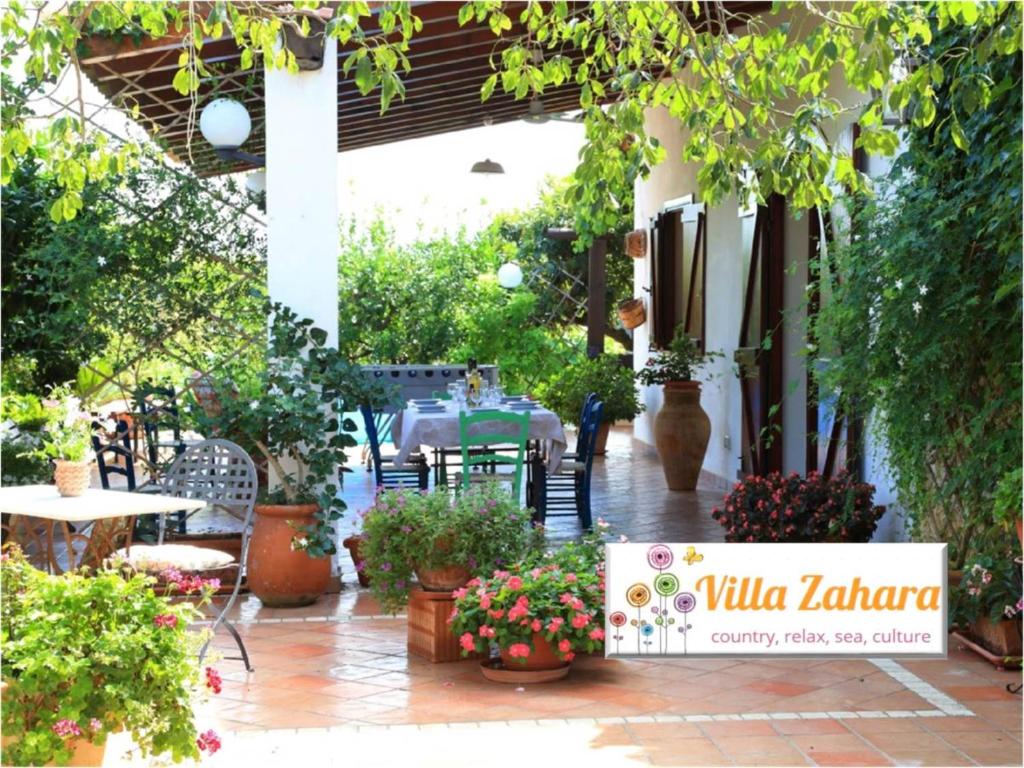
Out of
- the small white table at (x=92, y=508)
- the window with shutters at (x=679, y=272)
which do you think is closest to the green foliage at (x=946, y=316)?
the small white table at (x=92, y=508)

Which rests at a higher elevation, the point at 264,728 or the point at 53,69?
the point at 53,69

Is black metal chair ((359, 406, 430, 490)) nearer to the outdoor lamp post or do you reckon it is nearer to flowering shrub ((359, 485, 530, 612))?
the outdoor lamp post

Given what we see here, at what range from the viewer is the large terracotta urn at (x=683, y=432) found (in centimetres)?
1066

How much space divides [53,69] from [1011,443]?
12.5ft

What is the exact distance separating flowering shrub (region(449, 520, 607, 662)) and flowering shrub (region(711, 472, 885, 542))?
6.39ft

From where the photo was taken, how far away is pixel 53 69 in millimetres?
3996

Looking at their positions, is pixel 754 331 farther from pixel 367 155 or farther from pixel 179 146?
pixel 367 155

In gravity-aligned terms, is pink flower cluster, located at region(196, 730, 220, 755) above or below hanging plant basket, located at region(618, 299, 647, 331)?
below

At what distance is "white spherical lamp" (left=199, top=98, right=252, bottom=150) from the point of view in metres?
6.95

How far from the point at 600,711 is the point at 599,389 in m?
8.52

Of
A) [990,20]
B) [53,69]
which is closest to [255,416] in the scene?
[53,69]

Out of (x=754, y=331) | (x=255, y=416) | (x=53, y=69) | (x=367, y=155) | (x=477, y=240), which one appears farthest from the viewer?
(x=367, y=155)

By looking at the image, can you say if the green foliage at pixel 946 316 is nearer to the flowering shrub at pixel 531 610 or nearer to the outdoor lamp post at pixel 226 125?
the flowering shrub at pixel 531 610

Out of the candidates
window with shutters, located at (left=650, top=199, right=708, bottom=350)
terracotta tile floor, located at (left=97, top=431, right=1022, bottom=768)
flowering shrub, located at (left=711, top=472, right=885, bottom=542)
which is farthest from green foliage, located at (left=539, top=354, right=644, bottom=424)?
terracotta tile floor, located at (left=97, top=431, right=1022, bottom=768)
